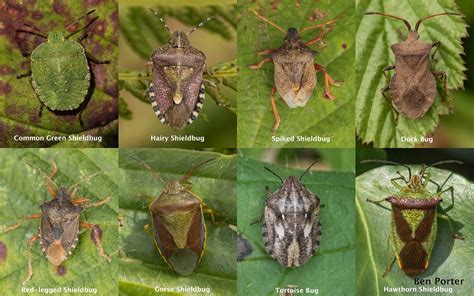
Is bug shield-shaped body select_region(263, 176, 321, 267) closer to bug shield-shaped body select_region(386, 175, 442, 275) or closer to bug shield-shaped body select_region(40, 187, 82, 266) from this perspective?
Answer: bug shield-shaped body select_region(386, 175, 442, 275)

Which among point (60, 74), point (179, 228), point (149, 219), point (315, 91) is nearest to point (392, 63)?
point (315, 91)

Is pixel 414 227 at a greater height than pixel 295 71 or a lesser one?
lesser

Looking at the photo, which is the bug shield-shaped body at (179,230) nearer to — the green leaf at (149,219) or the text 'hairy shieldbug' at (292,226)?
the green leaf at (149,219)

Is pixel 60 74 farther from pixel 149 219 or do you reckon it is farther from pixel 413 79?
pixel 413 79

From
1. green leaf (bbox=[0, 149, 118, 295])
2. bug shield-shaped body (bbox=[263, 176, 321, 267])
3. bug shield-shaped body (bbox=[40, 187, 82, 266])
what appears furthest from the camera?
green leaf (bbox=[0, 149, 118, 295])

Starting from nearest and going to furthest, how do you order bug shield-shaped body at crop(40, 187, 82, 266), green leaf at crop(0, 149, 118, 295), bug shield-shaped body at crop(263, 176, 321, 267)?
bug shield-shaped body at crop(263, 176, 321, 267) < bug shield-shaped body at crop(40, 187, 82, 266) < green leaf at crop(0, 149, 118, 295)

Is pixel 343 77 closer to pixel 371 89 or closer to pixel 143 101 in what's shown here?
pixel 371 89

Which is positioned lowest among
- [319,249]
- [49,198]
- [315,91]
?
[319,249]

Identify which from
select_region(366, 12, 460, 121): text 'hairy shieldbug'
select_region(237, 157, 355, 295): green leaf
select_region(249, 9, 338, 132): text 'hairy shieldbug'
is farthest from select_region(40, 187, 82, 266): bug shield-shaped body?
select_region(366, 12, 460, 121): text 'hairy shieldbug'
